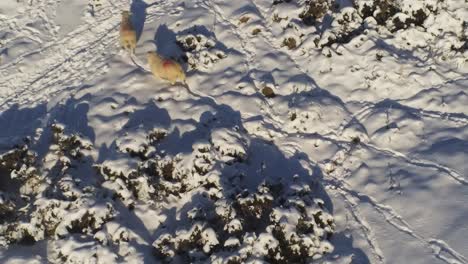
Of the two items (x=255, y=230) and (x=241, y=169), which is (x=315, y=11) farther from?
(x=255, y=230)

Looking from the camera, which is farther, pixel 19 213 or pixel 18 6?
pixel 18 6

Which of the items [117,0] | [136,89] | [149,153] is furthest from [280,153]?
[117,0]

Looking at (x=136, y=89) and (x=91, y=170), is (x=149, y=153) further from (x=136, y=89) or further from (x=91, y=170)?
(x=136, y=89)

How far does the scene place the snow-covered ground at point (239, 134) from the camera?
8750mm

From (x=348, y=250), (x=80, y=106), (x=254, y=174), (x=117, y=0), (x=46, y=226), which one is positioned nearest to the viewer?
(x=348, y=250)

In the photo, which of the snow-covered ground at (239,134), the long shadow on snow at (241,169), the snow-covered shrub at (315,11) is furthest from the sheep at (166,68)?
the snow-covered shrub at (315,11)

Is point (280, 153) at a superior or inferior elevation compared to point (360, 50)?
inferior

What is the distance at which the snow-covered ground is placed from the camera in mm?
8750

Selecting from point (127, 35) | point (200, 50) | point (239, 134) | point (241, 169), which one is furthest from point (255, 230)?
point (127, 35)

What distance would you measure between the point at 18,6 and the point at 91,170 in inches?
223

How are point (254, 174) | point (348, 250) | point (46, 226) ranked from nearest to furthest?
point (348, 250) < point (46, 226) < point (254, 174)

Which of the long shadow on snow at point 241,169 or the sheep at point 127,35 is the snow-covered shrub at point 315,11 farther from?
the sheep at point 127,35

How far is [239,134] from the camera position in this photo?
403 inches

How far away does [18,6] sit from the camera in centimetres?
1354
